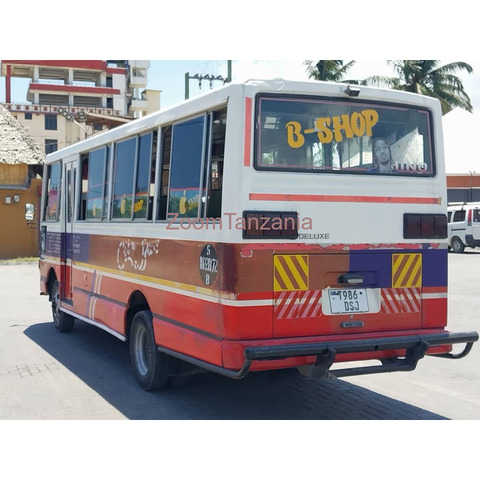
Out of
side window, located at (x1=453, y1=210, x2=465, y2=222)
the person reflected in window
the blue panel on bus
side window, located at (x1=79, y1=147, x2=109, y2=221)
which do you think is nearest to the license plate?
the blue panel on bus

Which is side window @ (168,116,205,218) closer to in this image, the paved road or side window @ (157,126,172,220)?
side window @ (157,126,172,220)

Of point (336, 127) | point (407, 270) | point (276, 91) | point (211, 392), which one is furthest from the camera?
point (211, 392)

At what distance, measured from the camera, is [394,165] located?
592 cm

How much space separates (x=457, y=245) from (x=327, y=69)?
10144mm

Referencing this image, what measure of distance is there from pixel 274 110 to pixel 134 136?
2.39 meters

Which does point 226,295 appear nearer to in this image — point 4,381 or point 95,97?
point 4,381

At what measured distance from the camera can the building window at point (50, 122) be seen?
65.8 metres

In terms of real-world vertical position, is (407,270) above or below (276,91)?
below

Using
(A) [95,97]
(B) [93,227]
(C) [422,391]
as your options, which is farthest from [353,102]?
(A) [95,97]

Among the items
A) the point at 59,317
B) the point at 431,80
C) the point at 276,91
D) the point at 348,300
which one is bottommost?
the point at 59,317

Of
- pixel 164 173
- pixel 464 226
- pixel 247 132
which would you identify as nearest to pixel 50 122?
pixel 464 226

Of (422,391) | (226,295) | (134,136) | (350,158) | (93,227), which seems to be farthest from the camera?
(93,227)

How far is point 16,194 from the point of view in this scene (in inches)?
1103

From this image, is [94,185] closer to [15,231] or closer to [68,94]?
[15,231]
